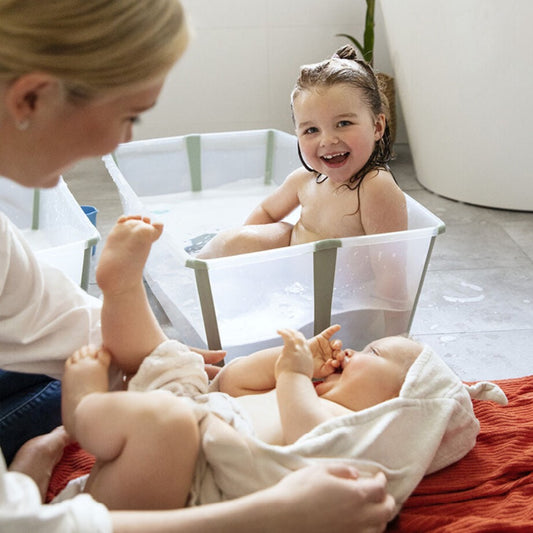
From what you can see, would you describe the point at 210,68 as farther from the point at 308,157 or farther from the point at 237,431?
the point at 237,431

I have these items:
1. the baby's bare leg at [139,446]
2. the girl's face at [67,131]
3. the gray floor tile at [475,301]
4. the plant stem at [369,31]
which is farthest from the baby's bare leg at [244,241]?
the plant stem at [369,31]

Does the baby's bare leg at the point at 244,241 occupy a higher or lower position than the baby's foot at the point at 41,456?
higher

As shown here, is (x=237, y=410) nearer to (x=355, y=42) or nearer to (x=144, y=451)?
(x=144, y=451)

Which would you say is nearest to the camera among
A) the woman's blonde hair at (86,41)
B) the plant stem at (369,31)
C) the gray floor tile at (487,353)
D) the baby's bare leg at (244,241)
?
the woman's blonde hair at (86,41)

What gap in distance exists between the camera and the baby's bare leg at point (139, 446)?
76cm

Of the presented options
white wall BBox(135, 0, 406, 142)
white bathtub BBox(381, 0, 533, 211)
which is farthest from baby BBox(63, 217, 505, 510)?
white wall BBox(135, 0, 406, 142)

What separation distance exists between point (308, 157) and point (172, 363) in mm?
585

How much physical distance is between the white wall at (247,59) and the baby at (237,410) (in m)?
1.85

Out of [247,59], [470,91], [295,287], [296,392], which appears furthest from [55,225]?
[247,59]

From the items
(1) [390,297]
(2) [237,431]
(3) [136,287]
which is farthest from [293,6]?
(2) [237,431]

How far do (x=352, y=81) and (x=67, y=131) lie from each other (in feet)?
2.54

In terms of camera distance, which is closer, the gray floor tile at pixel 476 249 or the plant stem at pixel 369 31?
the gray floor tile at pixel 476 249

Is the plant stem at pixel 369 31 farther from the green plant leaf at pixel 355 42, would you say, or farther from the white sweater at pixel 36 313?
the white sweater at pixel 36 313

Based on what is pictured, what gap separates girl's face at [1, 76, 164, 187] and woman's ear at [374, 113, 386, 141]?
→ 0.75 meters
